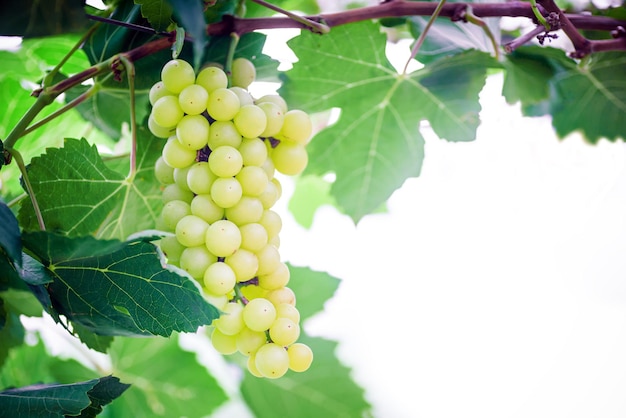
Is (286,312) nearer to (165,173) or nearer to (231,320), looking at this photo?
(231,320)

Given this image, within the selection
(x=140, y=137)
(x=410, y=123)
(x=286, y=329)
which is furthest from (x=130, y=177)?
(x=410, y=123)

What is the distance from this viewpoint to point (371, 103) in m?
0.85

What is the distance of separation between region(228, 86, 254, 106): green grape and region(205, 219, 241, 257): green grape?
0.12 meters

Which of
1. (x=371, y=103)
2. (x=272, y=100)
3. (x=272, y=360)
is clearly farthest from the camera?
(x=371, y=103)

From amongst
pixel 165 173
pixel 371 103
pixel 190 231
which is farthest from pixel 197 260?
pixel 371 103

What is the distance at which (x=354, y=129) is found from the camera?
874 mm

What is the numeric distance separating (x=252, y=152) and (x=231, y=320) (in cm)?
15

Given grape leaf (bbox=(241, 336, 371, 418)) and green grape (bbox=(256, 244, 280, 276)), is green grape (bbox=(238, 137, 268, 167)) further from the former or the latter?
grape leaf (bbox=(241, 336, 371, 418))

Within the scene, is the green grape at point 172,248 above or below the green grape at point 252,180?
below

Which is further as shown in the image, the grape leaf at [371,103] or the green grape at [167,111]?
the grape leaf at [371,103]

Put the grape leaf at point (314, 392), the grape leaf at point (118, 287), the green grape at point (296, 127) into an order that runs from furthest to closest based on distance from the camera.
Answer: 1. the grape leaf at point (314, 392)
2. the green grape at point (296, 127)
3. the grape leaf at point (118, 287)

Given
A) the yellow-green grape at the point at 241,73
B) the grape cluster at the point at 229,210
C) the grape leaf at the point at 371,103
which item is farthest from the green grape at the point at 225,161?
the grape leaf at the point at 371,103

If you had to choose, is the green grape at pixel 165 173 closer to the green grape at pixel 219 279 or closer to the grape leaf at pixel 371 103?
the green grape at pixel 219 279

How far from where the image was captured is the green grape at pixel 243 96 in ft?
1.92
